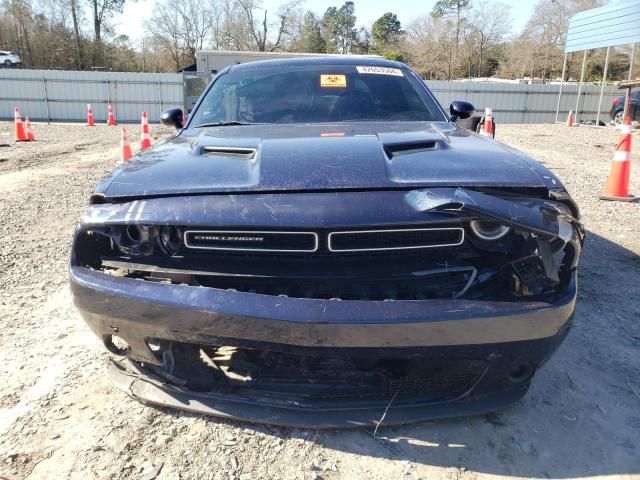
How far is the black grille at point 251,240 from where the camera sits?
6.15 ft

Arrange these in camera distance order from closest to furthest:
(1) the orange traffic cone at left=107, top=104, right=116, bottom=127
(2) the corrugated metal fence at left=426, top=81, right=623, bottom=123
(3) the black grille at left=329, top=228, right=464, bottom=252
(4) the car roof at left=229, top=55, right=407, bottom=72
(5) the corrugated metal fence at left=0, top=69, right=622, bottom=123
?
(3) the black grille at left=329, top=228, right=464, bottom=252 < (4) the car roof at left=229, top=55, right=407, bottom=72 < (1) the orange traffic cone at left=107, top=104, right=116, bottom=127 < (5) the corrugated metal fence at left=0, top=69, right=622, bottom=123 < (2) the corrugated metal fence at left=426, top=81, right=623, bottom=123

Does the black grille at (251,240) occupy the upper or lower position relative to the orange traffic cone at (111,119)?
upper

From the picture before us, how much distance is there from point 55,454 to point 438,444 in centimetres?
153

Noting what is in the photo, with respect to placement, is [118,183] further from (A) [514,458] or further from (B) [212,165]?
(A) [514,458]

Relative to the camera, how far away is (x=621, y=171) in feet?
20.9

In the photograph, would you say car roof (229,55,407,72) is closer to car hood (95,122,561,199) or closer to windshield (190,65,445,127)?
windshield (190,65,445,127)

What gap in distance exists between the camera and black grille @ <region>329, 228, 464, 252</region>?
187 cm

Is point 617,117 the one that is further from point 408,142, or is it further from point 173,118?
point 408,142

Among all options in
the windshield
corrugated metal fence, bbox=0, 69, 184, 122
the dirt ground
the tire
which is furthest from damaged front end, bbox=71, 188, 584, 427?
corrugated metal fence, bbox=0, 69, 184, 122

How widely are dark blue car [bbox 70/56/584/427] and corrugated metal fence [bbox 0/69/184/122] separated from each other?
1954 centimetres

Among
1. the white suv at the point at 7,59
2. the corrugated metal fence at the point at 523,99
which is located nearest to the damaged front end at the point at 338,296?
the corrugated metal fence at the point at 523,99

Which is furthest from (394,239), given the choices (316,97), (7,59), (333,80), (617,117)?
(7,59)

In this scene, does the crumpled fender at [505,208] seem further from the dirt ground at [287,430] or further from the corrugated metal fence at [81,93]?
the corrugated metal fence at [81,93]

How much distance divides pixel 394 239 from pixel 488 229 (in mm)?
371
